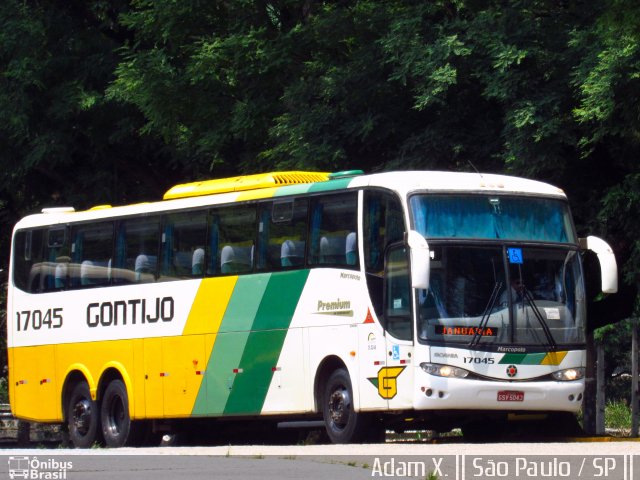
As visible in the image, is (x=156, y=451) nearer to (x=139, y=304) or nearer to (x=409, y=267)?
(x=409, y=267)

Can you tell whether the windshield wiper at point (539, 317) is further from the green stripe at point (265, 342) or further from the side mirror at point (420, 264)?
the green stripe at point (265, 342)

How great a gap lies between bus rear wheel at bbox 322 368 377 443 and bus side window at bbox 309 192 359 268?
1.42 meters

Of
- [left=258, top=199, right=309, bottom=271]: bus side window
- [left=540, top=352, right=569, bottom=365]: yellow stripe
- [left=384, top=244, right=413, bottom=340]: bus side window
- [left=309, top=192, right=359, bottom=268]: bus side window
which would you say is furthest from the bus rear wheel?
[left=540, top=352, right=569, bottom=365]: yellow stripe

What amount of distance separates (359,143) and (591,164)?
3.80 meters

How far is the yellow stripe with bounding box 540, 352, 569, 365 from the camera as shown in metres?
18.2

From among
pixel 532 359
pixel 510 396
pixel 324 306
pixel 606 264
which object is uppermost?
pixel 606 264

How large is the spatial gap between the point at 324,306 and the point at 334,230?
976 mm

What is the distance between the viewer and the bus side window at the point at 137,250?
22562 millimetres

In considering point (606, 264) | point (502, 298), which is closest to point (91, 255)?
point (502, 298)

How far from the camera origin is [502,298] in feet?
59.3

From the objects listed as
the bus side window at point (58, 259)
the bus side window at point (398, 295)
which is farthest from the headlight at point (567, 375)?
the bus side window at point (58, 259)

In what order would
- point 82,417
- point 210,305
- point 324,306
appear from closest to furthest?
1. point 324,306
2. point 210,305
3. point 82,417

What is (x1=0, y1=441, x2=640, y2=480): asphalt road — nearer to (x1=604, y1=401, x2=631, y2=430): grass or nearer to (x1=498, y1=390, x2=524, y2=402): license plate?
(x1=498, y1=390, x2=524, y2=402): license plate

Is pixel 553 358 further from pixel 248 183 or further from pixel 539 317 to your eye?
pixel 248 183
